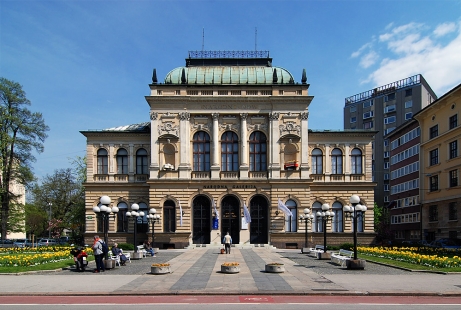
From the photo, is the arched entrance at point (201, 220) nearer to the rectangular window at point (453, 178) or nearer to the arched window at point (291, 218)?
the arched window at point (291, 218)

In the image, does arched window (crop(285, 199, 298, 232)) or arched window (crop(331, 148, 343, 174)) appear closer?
arched window (crop(285, 199, 298, 232))

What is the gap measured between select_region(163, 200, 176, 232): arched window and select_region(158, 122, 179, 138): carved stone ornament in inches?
306

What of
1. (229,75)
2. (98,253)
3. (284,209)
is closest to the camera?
(98,253)

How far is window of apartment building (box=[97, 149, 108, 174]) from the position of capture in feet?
183

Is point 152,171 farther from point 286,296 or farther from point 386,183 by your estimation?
point 386,183

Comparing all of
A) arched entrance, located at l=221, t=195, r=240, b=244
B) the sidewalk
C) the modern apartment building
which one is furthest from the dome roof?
the modern apartment building

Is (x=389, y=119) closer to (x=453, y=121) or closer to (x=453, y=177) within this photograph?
(x=453, y=121)

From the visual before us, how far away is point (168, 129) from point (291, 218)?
17.3m

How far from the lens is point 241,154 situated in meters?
53.8

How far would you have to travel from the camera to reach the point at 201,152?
179ft

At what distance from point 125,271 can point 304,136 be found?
106 feet

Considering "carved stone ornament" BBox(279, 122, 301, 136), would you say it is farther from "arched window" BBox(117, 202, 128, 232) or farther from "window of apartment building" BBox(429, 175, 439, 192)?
"arched window" BBox(117, 202, 128, 232)

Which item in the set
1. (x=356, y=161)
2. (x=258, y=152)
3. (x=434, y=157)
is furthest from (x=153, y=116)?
(x=434, y=157)

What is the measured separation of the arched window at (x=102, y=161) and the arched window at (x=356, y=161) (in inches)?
1155
